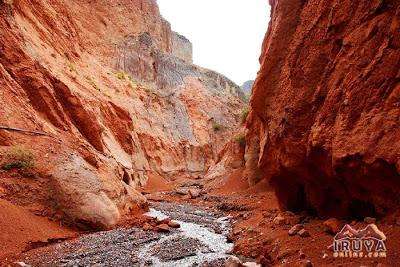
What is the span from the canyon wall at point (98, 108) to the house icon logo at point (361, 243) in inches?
275

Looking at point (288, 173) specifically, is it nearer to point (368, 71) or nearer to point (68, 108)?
point (368, 71)

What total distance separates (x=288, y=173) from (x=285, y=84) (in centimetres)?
258

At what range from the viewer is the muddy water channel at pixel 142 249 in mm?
6996

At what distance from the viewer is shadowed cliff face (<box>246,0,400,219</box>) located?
5.56 meters

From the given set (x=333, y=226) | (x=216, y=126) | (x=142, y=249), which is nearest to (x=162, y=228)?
(x=142, y=249)

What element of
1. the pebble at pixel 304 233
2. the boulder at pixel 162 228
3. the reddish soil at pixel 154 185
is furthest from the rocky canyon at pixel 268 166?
the reddish soil at pixel 154 185

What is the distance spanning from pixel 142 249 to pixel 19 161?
190 inches

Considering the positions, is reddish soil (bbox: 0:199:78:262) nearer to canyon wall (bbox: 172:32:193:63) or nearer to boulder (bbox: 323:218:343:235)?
boulder (bbox: 323:218:343:235)

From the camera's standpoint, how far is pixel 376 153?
17.9 feet

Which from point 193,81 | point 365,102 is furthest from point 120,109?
point 193,81

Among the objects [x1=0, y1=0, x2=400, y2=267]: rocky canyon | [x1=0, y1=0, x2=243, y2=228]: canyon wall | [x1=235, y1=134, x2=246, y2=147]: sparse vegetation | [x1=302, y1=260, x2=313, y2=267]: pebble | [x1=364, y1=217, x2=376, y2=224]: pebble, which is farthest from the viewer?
[x1=235, y1=134, x2=246, y2=147]: sparse vegetation

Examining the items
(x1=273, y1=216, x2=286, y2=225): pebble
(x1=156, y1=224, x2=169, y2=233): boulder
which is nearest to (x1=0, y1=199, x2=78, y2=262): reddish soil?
(x1=156, y1=224, x2=169, y2=233): boulder

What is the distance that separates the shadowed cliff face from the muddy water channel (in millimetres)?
2827

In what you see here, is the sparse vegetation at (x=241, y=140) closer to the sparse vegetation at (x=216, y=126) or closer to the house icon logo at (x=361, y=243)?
the house icon logo at (x=361, y=243)
